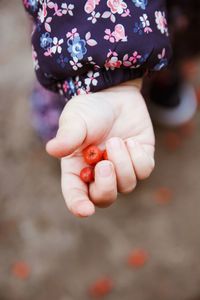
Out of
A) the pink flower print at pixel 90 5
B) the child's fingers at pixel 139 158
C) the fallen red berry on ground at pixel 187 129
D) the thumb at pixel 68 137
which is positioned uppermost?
the pink flower print at pixel 90 5

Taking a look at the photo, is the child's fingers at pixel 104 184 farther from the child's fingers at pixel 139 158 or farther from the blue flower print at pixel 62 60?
the blue flower print at pixel 62 60

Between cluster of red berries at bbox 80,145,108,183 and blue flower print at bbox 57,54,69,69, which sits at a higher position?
blue flower print at bbox 57,54,69,69

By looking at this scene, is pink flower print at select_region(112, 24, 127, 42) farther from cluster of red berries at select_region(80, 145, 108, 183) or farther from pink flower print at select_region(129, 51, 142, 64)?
cluster of red berries at select_region(80, 145, 108, 183)

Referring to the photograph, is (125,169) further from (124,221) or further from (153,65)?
(124,221)

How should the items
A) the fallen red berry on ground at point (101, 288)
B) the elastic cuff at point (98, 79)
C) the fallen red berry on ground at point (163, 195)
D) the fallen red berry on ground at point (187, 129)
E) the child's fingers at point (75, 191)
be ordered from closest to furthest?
the child's fingers at point (75, 191), the elastic cuff at point (98, 79), the fallen red berry on ground at point (101, 288), the fallen red berry on ground at point (163, 195), the fallen red berry on ground at point (187, 129)

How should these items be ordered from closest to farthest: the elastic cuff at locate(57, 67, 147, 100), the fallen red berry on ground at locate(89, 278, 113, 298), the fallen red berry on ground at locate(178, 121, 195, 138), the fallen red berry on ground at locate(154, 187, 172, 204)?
the elastic cuff at locate(57, 67, 147, 100)
the fallen red berry on ground at locate(89, 278, 113, 298)
the fallen red berry on ground at locate(154, 187, 172, 204)
the fallen red berry on ground at locate(178, 121, 195, 138)

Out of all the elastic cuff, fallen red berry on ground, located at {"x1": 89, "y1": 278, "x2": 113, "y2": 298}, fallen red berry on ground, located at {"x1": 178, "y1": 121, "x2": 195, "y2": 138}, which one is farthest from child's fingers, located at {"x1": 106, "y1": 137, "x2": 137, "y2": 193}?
fallen red berry on ground, located at {"x1": 178, "y1": 121, "x2": 195, "y2": 138}

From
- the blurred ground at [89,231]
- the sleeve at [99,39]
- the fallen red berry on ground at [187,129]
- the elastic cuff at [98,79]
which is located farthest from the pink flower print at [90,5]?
the fallen red berry on ground at [187,129]

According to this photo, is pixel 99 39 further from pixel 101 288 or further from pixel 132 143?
pixel 101 288
